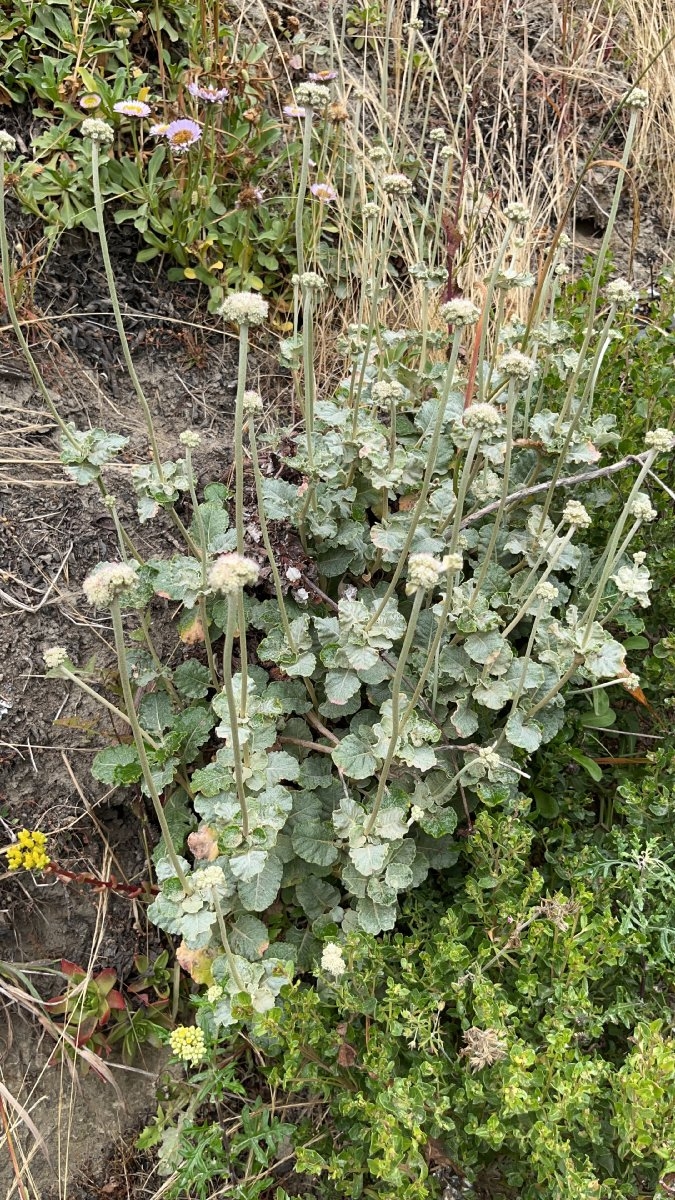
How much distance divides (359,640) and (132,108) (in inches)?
91.8

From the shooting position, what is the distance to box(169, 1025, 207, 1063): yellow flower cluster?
1.77 metres

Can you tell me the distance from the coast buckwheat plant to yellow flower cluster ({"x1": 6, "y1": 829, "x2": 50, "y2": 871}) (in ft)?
0.79

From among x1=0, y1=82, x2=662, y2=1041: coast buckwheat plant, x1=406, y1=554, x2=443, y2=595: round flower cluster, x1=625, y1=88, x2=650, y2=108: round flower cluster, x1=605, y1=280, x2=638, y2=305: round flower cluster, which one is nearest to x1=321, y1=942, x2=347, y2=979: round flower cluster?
x1=0, y1=82, x2=662, y2=1041: coast buckwheat plant

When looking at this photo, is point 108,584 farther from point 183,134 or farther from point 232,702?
point 183,134

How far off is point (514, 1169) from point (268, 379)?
268cm

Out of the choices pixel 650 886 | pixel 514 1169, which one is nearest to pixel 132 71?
pixel 650 886

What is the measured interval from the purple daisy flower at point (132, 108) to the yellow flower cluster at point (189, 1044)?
310 centimetres

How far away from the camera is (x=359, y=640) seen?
2.13 metres

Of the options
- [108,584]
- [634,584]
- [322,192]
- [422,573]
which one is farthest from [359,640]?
[322,192]

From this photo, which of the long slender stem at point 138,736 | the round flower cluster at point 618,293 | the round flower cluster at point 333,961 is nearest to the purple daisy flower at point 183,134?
the round flower cluster at point 618,293

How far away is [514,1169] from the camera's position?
1.85 meters

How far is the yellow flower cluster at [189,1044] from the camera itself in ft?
5.82

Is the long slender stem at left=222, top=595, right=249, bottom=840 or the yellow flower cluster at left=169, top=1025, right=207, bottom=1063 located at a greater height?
the long slender stem at left=222, top=595, right=249, bottom=840

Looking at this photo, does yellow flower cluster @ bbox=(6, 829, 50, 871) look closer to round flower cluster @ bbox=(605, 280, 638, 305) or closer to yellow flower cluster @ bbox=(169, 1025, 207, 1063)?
yellow flower cluster @ bbox=(169, 1025, 207, 1063)
